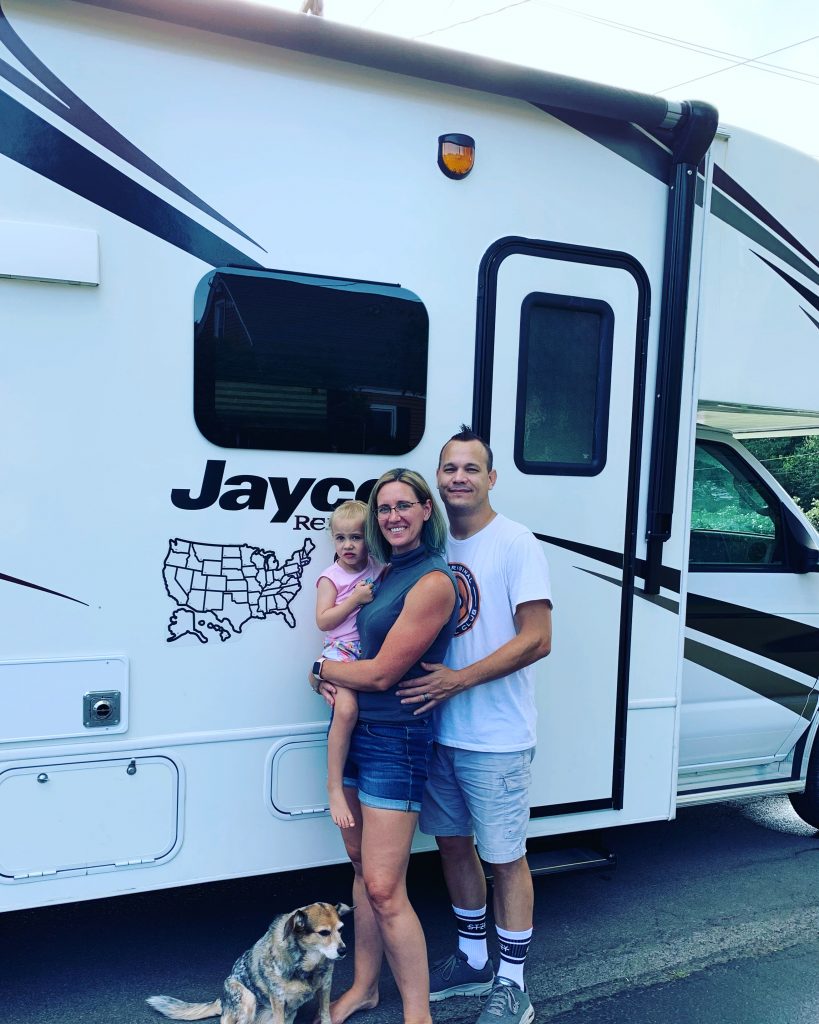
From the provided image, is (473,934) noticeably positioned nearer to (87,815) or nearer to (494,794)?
(494,794)

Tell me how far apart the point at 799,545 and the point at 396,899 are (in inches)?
104

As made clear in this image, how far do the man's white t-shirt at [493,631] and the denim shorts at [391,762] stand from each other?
0.17 meters

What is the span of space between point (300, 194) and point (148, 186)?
461 millimetres

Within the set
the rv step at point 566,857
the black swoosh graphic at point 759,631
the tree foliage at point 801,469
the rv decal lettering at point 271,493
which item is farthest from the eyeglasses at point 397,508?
the tree foliage at point 801,469

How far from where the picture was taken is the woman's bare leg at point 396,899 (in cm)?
265

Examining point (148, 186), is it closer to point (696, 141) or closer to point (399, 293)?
point (399, 293)

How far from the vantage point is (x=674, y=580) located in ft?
11.5

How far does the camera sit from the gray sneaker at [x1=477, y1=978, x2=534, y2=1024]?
2832 mm

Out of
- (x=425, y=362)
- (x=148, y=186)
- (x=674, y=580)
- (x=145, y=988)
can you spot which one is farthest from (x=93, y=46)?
(x=145, y=988)

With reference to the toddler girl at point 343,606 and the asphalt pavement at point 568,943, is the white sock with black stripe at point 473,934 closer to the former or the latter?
the asphalt pavement at point 568,943

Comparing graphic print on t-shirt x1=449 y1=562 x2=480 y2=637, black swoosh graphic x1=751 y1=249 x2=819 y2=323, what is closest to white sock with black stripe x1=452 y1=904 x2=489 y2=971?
graphic print on t-shirt x1=449 y1=562 x2=480 y2=637

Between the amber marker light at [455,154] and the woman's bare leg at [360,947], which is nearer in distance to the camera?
the woman's bare leg at [360,947]

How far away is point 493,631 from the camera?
9.31ft

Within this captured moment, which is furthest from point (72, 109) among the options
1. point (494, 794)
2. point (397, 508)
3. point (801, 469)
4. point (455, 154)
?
point (801, 469)
